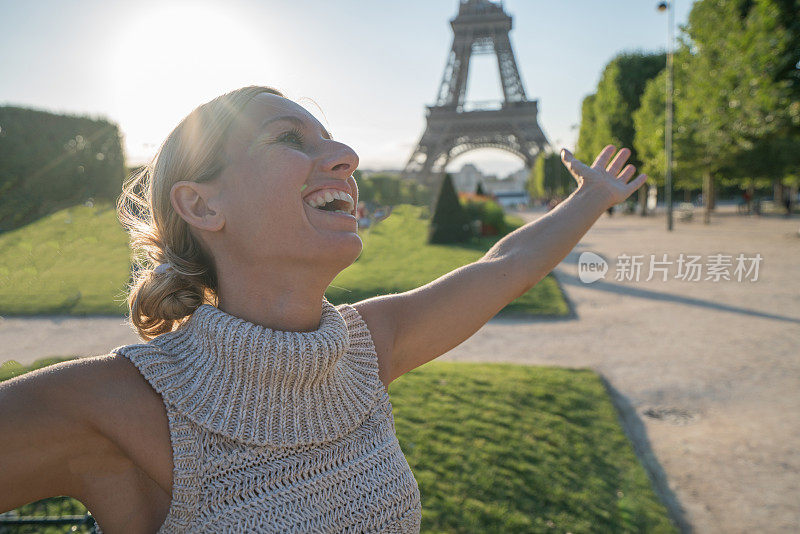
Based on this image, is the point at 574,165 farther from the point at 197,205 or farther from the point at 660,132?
the point at 660,132

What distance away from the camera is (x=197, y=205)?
132cm

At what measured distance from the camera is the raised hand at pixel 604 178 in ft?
6.53

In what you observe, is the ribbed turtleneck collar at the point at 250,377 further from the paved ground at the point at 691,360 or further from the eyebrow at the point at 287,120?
the paved ground at the point at 691,360

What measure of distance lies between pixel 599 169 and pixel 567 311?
290 inches

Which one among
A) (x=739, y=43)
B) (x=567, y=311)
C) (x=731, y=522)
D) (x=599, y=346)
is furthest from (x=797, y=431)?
(x=739, y=43)

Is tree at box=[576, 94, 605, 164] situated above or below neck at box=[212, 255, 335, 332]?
above

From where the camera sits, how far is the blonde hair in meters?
1.29

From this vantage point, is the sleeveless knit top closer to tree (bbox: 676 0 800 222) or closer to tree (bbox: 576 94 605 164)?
tree (bbox: 676 0 800 222)

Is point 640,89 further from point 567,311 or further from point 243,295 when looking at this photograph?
point 243,295

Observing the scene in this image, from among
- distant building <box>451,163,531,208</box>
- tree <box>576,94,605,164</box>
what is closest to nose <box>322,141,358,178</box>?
tree <box>576,94,605,164</box>

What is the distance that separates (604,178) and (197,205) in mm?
1424

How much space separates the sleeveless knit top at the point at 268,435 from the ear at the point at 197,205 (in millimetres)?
206

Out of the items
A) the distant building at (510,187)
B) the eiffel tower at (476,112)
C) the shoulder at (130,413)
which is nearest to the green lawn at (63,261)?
the shoulder at (130,413)

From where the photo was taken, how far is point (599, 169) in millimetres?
2053
